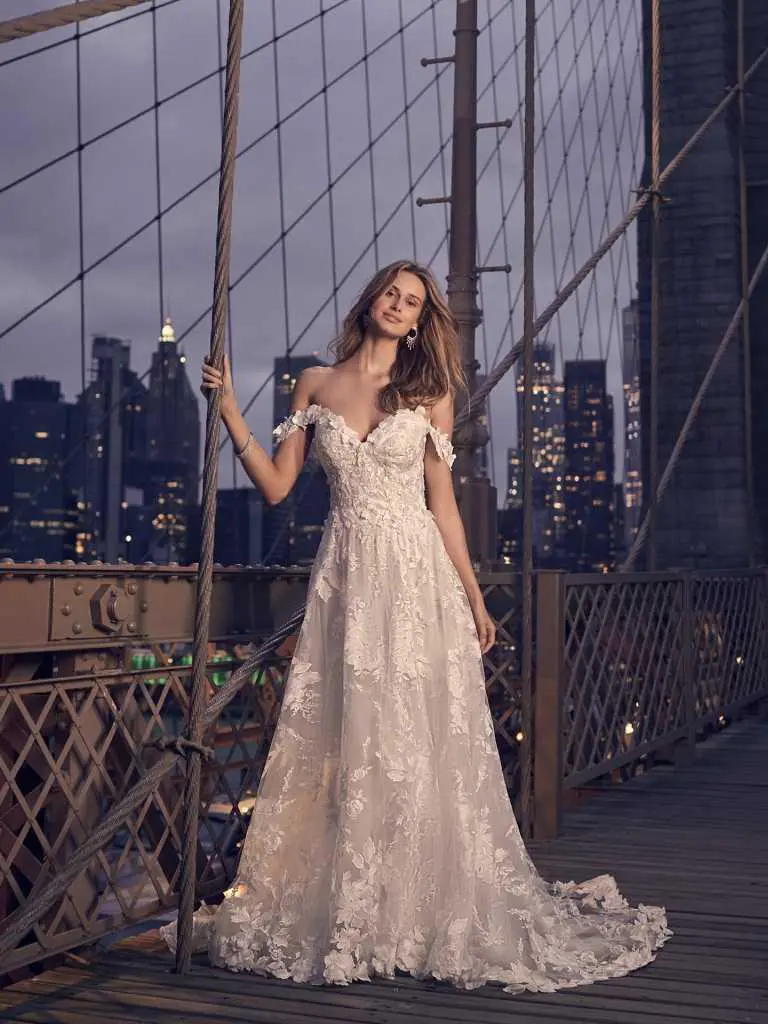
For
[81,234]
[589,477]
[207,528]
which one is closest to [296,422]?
[207,528]

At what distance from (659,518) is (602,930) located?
302 inches

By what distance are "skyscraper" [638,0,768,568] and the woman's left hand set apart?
284 inches

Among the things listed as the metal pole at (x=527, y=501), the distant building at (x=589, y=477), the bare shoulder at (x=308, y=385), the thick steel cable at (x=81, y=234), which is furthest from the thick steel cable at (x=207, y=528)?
the distant building at (x=589, y=477)

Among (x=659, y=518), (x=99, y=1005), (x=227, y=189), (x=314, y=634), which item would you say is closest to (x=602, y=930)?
(x=314, y=634)

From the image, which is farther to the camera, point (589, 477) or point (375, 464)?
point (589, 477)

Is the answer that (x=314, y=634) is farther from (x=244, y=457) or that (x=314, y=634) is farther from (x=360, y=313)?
(x=360, y=313)

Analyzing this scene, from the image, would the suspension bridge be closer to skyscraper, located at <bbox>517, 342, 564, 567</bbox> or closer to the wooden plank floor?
the wooden plank floor

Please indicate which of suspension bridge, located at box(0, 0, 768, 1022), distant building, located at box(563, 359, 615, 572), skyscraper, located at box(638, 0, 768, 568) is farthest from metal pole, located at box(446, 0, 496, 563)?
distant building, located at box(563, 359, 615, 572)

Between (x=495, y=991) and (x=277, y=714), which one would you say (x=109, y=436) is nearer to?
(x=277, y=714)

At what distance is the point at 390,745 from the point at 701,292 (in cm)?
812

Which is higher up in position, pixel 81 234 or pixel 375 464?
pixel 81 234

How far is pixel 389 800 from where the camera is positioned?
8.11 feet

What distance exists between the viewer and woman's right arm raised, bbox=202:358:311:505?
7.66 ft

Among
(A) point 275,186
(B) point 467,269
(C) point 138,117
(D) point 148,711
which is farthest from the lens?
(A) point 275,186
